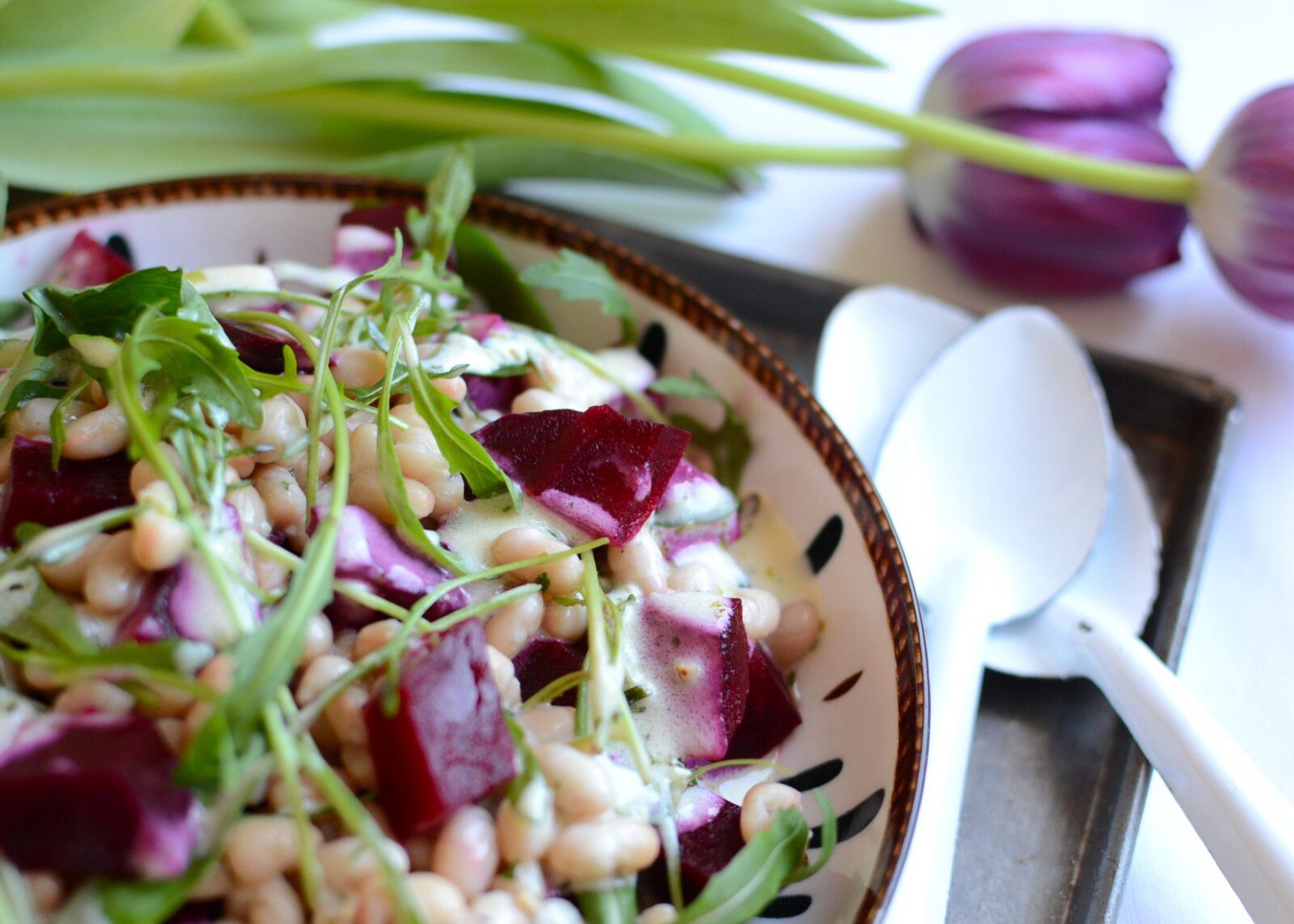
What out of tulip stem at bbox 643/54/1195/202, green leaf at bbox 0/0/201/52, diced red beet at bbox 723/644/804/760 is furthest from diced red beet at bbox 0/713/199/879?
tulip stem at bbox 643/54/1195/202

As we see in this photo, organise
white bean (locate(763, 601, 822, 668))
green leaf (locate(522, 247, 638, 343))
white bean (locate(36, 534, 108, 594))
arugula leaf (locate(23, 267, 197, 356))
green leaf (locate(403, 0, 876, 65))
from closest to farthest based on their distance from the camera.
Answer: white bean (locate(36, 534, 108, 594))
arugula leaf (locate(23, 267, 197, 356))
white bean (locate(763, 601, 822, 668))
green leaf (locate(522, 247, 638, 343))
green leaf (locate(403, 0, 876, 65))

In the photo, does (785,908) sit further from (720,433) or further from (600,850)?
(720,433)

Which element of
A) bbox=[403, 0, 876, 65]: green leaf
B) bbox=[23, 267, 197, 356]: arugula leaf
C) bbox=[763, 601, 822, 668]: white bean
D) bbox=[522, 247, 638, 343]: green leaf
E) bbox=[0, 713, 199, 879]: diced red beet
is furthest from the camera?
bbox=[403, 0, 876, 65]: green leaf

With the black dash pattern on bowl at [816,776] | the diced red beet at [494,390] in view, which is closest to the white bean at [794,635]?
the black dash pattern on bowl at [816,776]

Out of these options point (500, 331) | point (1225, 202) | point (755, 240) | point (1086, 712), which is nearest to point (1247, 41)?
point (1225, 202)

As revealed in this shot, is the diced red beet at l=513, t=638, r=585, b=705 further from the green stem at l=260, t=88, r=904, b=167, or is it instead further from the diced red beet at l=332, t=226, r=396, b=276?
the green stem at l=260, t=88, r=904, b=167

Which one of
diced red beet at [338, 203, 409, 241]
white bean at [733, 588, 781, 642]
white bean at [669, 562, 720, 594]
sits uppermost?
diced red beet at [338, 203, 409, 241]
